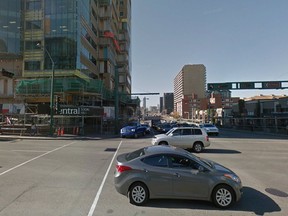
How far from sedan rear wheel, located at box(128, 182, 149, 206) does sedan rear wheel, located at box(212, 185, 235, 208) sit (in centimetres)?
174

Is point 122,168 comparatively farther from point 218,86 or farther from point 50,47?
point 218,86

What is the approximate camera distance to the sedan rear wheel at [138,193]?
6.52 metres

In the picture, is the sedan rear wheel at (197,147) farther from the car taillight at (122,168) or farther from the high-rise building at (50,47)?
the high-rise building at (50,47)

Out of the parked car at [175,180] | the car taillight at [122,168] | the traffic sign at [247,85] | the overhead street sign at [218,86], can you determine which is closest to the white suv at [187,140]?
the parked car at [175,180]

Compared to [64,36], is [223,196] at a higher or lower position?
lower

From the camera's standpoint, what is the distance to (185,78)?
159125 millimetres

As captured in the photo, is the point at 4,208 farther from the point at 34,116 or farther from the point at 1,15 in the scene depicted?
the point at 1,15

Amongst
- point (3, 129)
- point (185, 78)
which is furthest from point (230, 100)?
point (3, 129)

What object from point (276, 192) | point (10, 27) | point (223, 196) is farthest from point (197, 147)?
point (10, 27)

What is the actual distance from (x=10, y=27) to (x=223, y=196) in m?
47.3

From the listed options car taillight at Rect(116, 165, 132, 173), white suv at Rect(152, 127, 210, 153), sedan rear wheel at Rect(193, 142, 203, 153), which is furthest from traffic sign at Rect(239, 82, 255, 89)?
car taillight at Rect(116, 165, 132, 173)

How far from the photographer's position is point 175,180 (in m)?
6.45

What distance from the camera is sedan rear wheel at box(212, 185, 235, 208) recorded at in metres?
6.32

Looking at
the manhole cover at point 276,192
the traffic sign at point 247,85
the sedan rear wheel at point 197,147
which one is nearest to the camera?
the manhole cover at point 276,192
